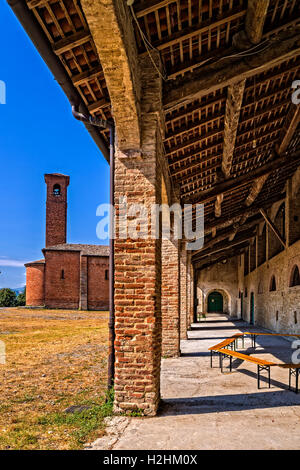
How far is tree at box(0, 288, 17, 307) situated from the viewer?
3818 centimetres

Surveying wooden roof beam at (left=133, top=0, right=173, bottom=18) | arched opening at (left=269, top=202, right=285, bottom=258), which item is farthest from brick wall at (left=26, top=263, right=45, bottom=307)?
wooden roof beam at (left=133, top=0, right=173, bottom=18)

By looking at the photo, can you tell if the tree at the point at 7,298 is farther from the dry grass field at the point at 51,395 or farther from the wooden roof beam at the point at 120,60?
the wooden roof beam at the point at 120,60

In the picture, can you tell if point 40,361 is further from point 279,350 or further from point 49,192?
point 49,192

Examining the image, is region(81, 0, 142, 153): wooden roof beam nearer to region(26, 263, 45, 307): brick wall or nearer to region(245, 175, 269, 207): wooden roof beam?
region(245, 175, 269, 207): wooden roof beam

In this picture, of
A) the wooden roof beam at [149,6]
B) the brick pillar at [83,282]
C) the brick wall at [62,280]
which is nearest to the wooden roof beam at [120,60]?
the wooden roof beam at [149,6]

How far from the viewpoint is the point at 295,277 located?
501 inches

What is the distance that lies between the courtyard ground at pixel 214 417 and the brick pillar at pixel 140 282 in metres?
0.37

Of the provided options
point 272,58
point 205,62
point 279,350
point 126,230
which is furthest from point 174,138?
point 279,350

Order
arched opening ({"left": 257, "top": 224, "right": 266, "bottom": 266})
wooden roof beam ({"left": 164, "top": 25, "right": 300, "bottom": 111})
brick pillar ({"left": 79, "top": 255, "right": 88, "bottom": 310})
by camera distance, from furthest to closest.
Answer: brick pillar ({"left": 79, "top": 255, "right": 88, "bottom": 310})
arched opening ({"left": 257, "top": 224, "right": 266, "bottom": 266})
wooden roof beam ({"left": 164, "top": 25, "right": 300, "bottom": 111})

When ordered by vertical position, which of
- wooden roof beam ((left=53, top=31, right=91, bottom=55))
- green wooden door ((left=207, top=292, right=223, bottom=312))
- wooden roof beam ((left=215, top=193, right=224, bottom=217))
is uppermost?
wooden roof beam ((left=53, top=31, right=91, bottom=55))

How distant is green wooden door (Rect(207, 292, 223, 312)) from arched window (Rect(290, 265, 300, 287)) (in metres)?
20.1

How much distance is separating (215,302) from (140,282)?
29278 mm

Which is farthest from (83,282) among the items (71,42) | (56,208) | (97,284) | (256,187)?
(71,42)

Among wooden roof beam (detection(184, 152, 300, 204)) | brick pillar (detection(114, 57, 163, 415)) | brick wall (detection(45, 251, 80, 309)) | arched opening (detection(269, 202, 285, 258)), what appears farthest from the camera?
brick wall (detection(45, 251, 80, 309))
